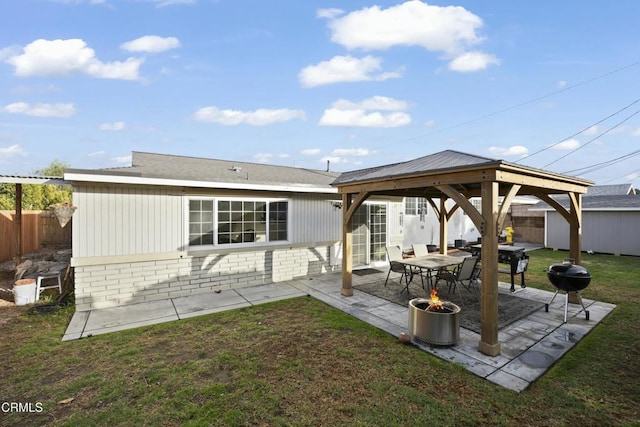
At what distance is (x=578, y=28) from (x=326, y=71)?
9502mm

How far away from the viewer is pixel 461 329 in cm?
488

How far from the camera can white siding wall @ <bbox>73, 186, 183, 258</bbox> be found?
558cm

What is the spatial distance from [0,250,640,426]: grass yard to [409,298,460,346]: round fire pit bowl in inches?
12.1

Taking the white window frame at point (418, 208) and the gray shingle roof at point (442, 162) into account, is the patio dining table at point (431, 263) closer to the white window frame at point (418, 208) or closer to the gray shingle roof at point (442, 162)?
the gray shingle roof at point (442, 162)

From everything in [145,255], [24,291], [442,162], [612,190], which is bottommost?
[24,291]

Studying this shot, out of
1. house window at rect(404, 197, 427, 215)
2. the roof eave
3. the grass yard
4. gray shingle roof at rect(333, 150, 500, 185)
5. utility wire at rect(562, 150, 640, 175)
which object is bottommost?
the grass yard

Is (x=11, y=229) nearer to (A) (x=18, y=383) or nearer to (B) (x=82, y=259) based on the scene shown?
(B) (x=82, y=259)

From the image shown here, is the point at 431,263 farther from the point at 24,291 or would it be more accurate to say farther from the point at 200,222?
the point at 24,291

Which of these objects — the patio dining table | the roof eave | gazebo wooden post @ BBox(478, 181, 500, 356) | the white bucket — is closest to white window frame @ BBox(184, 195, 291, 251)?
the roof eave

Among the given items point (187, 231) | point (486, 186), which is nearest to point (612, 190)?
point (486, 186)

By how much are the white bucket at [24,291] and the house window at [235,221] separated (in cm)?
313

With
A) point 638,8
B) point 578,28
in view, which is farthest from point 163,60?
point 638,8

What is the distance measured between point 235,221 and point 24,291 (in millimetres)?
4360

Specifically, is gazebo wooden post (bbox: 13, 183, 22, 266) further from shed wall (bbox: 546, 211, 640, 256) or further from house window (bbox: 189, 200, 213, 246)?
shed wall (bbox: 546, 211, 640, 256)
